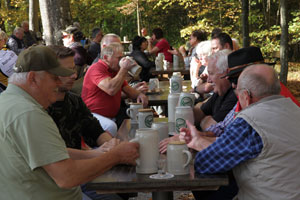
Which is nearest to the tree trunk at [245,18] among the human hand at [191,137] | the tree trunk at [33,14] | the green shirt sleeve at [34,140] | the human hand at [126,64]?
the human hand at [126,64]

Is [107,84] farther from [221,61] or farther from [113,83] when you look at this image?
[221,61]

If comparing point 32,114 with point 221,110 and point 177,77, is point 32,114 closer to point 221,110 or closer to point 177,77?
point 221,110

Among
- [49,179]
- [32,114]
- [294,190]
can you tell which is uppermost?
[32,114]

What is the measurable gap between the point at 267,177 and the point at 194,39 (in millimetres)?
7309

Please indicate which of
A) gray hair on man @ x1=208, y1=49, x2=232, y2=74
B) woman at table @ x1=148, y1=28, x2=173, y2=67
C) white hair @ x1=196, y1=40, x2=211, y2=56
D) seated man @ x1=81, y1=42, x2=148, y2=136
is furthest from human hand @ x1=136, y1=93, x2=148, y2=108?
woman at table @ x1=148, y1=28, x2=173, y2=67

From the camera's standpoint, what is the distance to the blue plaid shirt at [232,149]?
2.02 metres

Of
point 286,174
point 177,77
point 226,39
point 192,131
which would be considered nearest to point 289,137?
point 286,174

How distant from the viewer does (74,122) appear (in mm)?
3049

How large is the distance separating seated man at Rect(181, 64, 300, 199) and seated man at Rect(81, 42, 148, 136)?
2.30 m

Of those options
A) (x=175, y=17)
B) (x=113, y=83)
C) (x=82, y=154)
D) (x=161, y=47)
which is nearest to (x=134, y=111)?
(x=82, y=154)

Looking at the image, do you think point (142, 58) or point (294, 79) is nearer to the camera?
A: point (142, 58)

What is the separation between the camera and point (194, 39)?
9188 millimetres

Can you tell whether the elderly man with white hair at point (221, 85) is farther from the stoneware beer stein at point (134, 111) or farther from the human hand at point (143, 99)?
the human hand at point (143, 99)

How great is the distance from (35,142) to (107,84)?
264 cm
